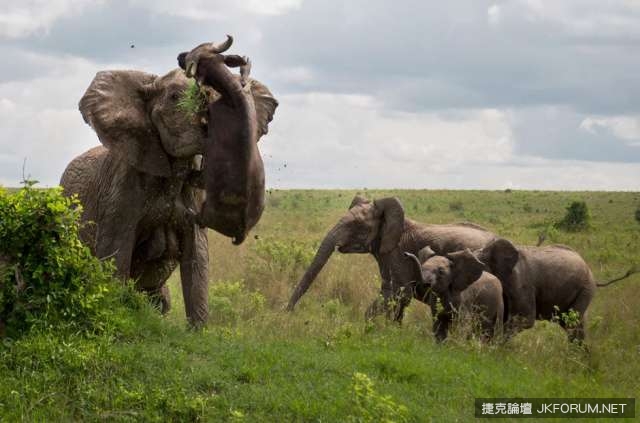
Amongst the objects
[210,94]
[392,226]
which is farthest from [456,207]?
[210,94]

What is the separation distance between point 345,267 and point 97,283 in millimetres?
10010

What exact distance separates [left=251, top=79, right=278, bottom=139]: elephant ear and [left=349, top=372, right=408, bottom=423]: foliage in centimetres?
261

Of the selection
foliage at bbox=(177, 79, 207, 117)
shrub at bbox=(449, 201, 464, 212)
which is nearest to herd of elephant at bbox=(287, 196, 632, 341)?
foliage at bbox=(177, 79, 207, 117)

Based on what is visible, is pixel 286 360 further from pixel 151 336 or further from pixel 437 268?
pixel 437 268

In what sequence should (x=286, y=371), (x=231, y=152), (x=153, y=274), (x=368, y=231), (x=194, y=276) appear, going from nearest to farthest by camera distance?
1. (x=231, y=152)
2. (x=286, y=371)
3. (x=194, y=276)
4. (x=153, y=274)
5. (x=368, y=231)

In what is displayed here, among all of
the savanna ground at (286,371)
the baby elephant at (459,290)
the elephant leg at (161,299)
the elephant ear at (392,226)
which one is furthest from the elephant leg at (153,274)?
the elephant ear at (392,226)

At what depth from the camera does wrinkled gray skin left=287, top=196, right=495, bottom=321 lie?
13.6m

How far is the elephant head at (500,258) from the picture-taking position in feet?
41.8

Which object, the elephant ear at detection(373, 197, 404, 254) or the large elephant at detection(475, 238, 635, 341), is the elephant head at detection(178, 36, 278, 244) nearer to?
the large elephant at detection(475, 238, 635, 341)

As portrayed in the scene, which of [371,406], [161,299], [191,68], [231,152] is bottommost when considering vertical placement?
[371,406]

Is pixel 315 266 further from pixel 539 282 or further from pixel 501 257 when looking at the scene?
pixel 539 282

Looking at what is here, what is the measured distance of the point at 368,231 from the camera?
14.0m

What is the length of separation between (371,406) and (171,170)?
310cm

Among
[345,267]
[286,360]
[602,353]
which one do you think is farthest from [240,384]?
[345,267]
